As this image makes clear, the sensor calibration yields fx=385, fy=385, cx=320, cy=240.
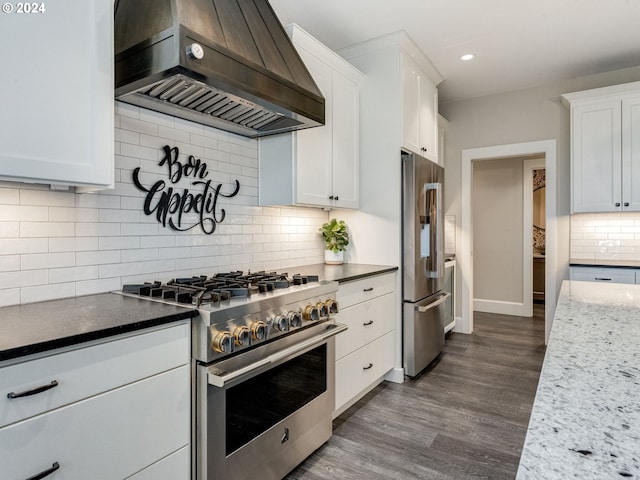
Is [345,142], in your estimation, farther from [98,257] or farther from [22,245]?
[22,245]

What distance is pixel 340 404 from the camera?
7.96 ft

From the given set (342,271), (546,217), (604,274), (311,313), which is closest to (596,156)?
(546,217)

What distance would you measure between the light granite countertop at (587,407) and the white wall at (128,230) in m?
1.80

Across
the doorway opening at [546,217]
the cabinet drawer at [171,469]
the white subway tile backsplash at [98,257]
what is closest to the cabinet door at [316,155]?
the white subway tile backsplash at [98,257]

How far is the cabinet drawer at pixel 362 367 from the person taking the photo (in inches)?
96.0

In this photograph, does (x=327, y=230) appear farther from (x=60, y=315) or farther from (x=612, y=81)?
(x=612, y=81)

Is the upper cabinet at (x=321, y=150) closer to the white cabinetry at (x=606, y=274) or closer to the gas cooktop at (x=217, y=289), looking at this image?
the gas cooktop at (x=217, y=289)

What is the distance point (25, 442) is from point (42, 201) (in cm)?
99

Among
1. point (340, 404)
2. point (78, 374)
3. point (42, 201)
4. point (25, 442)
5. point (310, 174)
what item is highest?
point (310, 174)

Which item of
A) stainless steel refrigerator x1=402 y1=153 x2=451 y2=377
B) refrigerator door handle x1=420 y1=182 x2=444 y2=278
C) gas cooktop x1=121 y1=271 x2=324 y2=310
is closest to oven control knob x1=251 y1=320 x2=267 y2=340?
gas cooktop x1=121 y1=271 x2=324 y2=310

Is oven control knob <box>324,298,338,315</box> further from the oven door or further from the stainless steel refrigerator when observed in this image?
the stainless steel refrigerator

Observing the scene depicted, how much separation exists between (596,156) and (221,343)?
12.8 feet

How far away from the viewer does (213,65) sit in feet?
5.14


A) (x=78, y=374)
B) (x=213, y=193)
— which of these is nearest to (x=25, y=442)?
(x=78, y=374)
